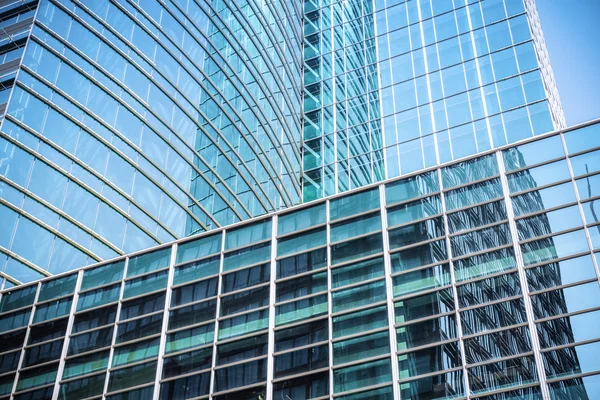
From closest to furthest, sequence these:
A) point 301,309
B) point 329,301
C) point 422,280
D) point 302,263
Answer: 1. point 422,280
2. point 329,301
3. point 301,309
4. point 302,263

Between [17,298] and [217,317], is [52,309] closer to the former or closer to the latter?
[17,298]

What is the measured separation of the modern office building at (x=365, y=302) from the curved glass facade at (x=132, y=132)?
3.11 m

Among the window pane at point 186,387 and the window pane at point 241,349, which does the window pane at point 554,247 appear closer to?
the window pane at point 241,349

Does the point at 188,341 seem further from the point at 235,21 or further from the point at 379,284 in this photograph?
the point at 235,21

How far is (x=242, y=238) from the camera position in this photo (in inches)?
1411

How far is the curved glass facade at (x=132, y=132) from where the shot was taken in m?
38.7

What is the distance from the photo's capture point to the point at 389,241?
32.4m

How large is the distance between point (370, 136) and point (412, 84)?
482 centimetres

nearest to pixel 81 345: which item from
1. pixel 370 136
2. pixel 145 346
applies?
pixel 145 346

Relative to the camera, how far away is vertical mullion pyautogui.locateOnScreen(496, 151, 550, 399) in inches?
1069

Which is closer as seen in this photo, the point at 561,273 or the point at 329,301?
the point at 561,273

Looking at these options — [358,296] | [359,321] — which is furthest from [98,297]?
[359,321]

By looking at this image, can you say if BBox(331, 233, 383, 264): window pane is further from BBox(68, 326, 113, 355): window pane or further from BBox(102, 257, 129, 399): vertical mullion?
BBox(68, 326, 113, 355): window pane

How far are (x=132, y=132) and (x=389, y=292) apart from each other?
59.2 feet
